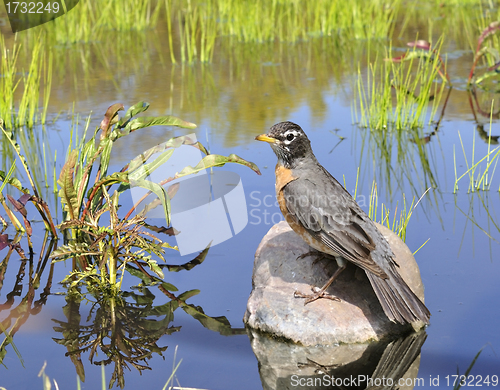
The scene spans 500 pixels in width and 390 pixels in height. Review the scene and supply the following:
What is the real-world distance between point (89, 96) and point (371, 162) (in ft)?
15.1

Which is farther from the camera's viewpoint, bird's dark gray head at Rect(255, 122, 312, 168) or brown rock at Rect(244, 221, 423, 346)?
bird's dark gray head at Rect(255, 122, 312, 168)

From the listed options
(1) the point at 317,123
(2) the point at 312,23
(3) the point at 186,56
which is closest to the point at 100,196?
(1) the point at 317,123

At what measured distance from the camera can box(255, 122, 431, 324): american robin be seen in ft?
12.1

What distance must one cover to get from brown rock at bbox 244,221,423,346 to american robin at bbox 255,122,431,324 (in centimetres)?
13

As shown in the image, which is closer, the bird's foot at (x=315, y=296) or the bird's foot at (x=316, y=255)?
the bird's foot at (x=315, y=296)

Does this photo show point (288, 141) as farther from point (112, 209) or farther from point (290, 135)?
point (112, 209)

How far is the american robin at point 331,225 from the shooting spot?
12.1ft

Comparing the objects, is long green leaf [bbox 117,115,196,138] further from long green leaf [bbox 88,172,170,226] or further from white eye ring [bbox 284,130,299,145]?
white eye ring [bbox 284,130,299,145]

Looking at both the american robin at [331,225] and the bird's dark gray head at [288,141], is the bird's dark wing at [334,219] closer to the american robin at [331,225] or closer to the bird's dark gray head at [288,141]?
the american robin at [331,225]

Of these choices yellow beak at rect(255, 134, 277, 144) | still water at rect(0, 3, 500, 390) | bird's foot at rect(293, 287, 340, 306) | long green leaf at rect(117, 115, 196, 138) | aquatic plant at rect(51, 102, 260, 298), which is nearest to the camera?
still water at rect(0, 3, 500, 390)

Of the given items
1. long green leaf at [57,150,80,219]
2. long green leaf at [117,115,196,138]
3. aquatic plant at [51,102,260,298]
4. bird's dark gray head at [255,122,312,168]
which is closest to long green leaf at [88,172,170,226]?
aquatic plant at [51,102,260,298]

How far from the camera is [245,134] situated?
7.42 m

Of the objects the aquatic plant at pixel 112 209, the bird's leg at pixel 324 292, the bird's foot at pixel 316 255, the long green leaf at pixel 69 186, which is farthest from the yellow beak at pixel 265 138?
the long green leaf at pixel 69 186

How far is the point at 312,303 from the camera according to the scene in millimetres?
3904
